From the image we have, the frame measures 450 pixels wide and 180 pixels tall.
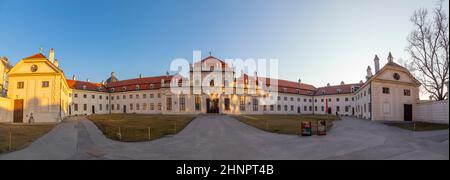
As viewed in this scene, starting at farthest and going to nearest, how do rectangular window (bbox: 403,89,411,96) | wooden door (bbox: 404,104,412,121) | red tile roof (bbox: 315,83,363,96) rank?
1. red tile roof (bbox: 315,83,363,96)
2. rectangular window (bbox: 403,89,411,96)
3. wooden door (bbox: 404,104,412,121)

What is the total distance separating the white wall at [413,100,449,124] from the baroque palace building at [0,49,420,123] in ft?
5.75

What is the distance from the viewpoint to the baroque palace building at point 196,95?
35000 mm

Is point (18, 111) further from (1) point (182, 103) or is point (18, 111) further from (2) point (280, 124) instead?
(2) point (280, 124)

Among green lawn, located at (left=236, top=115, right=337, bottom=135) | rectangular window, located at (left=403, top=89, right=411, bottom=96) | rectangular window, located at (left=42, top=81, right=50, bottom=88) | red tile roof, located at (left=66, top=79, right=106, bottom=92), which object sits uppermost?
red tile roof, located at (left=66, top=79, right=106, bottom=92)

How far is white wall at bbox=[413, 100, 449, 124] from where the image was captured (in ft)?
95.3

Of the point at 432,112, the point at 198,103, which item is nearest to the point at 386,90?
the point at 432,112

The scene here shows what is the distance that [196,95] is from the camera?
170ft

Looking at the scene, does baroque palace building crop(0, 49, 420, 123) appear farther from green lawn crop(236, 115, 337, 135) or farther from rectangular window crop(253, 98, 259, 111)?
green lawn crop(236, 115, 337, 135)

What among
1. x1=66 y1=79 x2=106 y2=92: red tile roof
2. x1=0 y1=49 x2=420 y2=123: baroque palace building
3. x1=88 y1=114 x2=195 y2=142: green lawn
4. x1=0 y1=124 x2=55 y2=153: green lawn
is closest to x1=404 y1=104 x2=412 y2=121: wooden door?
x1=0 y1=49 x2=420 y2=123: baroque palace building

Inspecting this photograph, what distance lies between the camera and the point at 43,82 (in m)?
35.3

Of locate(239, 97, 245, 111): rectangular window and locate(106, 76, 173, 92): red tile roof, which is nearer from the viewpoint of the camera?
locate(239, 97, 245, 111): rectangular window

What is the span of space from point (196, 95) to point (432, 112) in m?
41.3
